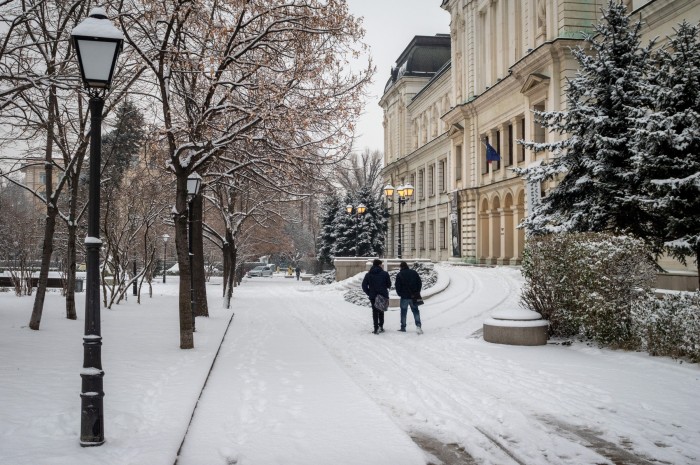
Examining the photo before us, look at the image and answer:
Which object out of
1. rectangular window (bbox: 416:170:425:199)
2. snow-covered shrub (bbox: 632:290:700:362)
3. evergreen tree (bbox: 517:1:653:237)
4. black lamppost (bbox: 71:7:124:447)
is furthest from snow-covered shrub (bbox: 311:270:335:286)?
black lamppost (bbox: 71:7:124:447)

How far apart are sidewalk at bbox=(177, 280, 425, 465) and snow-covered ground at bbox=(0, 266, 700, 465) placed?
2cm

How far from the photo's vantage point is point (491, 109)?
37125mm

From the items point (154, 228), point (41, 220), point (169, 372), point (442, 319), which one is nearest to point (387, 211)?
point (154, 228)

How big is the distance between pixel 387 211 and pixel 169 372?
2025 inches

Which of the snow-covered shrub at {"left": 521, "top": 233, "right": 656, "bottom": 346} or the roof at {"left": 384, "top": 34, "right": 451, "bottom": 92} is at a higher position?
the roof at {"left": 384, "top": 34, "right": 451, "bottom": 92}

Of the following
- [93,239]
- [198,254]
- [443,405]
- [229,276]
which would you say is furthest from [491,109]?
[93,239]

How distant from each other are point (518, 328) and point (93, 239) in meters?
9.21

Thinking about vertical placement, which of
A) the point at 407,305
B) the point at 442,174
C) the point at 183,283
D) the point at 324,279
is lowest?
the point at 324,279

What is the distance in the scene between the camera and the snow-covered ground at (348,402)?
17.8 feet

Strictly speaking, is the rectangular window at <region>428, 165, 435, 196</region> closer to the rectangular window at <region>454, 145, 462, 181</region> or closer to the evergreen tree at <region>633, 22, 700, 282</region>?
the rectangular window at <region>454, 145, 462, 181</region>

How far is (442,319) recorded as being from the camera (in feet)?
59.3

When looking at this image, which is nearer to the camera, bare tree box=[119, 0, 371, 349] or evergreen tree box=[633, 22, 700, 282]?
bare tree box=[119, 0, 371, 349]

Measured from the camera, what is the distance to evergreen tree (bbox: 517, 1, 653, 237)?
52.8ft

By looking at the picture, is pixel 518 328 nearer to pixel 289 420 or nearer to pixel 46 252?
pixel 289 420
